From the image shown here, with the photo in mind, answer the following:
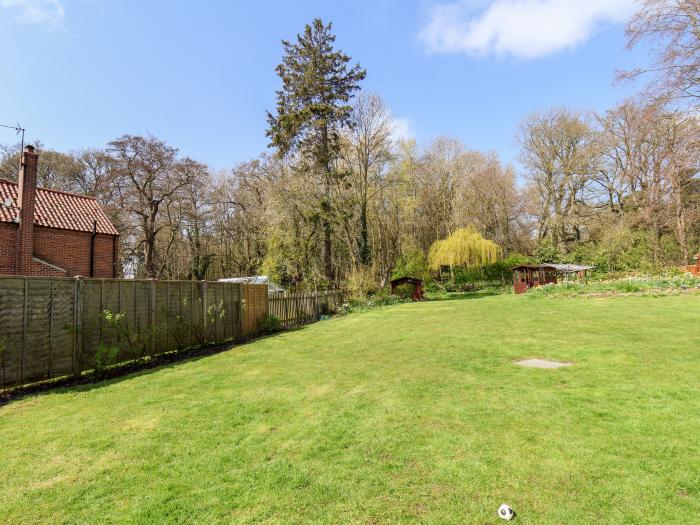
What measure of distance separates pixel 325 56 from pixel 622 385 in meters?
22.8

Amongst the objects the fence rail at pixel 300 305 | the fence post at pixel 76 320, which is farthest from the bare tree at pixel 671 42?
the fence post at pixel 76 320

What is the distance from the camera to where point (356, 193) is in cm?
2406

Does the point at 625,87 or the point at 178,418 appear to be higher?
the point at 625,87

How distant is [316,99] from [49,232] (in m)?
15.2

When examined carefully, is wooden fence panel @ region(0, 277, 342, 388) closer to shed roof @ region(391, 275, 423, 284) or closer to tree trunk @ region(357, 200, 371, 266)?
tree trunk @ region(357, 200, 371, 266)

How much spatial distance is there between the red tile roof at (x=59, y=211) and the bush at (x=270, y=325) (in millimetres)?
9963

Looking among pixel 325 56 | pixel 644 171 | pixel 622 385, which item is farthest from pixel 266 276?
pixel 644 171

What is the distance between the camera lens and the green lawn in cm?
242

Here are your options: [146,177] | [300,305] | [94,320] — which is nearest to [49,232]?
[300,305]

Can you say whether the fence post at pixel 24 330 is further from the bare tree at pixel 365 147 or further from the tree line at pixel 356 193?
the bare tree at pixel 365 147

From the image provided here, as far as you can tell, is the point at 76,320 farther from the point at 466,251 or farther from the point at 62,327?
the point at 466,251

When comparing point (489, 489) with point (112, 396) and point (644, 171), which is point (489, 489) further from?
point (644, 171)

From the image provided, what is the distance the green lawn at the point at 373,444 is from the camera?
242 cm

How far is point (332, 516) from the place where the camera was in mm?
2324
